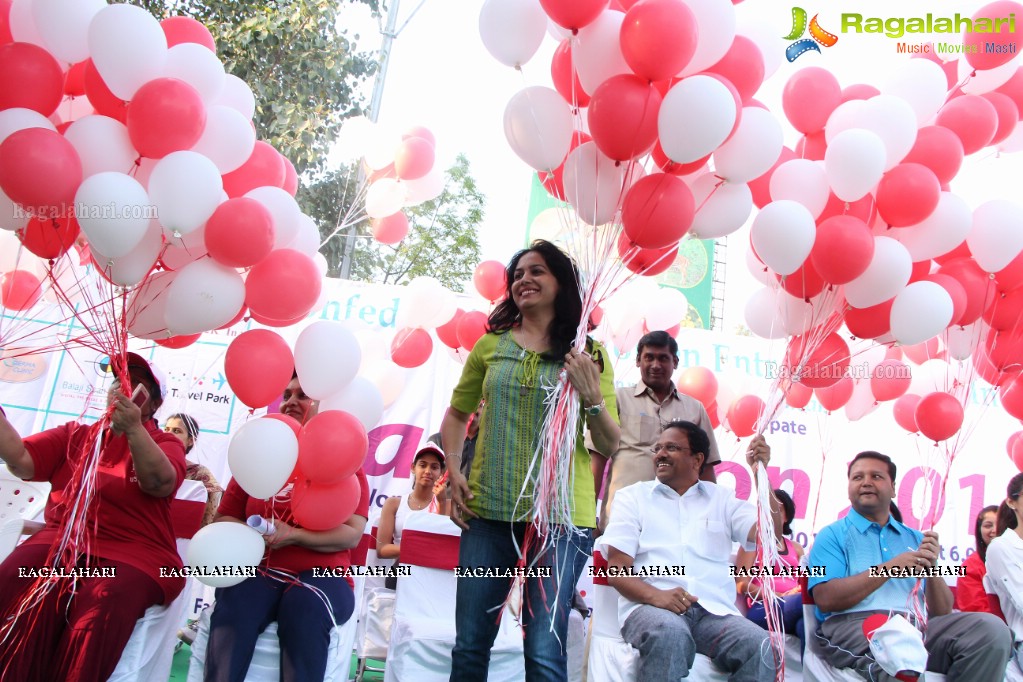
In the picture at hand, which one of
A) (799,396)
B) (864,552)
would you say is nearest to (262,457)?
(864,552)

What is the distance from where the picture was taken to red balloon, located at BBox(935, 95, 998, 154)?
2945mm

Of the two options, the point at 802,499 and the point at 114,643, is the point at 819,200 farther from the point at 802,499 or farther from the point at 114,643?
the point at 802,499

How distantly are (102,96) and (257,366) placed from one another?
1003mm

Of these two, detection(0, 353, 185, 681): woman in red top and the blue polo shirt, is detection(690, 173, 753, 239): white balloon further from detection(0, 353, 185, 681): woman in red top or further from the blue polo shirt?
detection(0, 353, 185, 681): woman in red top

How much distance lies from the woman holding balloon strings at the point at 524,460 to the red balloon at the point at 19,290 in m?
2.16

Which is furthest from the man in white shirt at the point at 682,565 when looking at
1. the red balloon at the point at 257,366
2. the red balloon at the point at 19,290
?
the red balloon at the point at 19,290

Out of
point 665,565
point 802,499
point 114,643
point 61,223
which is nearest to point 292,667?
point 114,643

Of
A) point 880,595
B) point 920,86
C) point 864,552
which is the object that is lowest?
point 880,595

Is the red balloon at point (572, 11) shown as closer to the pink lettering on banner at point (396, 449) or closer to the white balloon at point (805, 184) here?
the white balloon at point (805, 184)

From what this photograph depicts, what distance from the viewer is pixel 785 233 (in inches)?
103

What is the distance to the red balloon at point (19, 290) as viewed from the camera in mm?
3205

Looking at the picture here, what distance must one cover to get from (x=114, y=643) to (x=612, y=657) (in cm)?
152

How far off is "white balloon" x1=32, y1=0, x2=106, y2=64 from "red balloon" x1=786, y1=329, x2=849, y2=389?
2.67m

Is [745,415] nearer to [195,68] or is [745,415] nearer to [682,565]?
[682,565]
